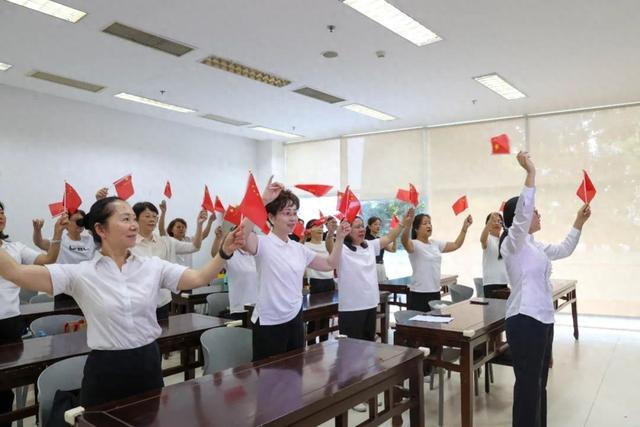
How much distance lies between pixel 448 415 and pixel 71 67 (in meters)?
5.11

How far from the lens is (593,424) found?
3.13 m

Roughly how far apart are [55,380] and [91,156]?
558 cm

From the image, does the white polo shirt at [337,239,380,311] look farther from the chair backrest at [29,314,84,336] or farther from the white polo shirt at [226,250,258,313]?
the chair backrest at [29,314,84,336]

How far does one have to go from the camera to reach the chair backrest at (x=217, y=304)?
414 centimetres

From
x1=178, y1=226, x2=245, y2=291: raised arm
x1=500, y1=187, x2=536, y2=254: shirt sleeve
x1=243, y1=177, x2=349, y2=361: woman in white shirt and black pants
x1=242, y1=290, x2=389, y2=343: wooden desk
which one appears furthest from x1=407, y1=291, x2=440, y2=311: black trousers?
x1=178, y1=226, x2=245, y2=291: raised arm

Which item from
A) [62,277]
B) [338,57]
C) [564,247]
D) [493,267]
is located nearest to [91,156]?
[338,57]

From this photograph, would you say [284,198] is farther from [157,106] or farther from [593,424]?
[157,106]

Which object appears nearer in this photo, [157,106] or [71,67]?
[71,67]

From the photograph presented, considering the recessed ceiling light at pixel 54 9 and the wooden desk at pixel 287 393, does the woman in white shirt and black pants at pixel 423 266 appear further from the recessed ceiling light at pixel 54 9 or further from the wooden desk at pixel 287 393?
the recessed ceiling light at pixel 54 9

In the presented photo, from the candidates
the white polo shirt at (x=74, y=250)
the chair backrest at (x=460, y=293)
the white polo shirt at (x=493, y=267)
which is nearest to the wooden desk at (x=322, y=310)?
the chair backrest at (x=460, y=293)

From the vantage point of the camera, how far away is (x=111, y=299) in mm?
1671

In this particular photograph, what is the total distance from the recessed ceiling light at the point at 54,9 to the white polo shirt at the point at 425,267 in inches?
137

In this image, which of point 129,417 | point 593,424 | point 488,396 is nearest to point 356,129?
point 488,396

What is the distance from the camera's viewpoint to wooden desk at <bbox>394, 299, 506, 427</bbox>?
2785 mm
